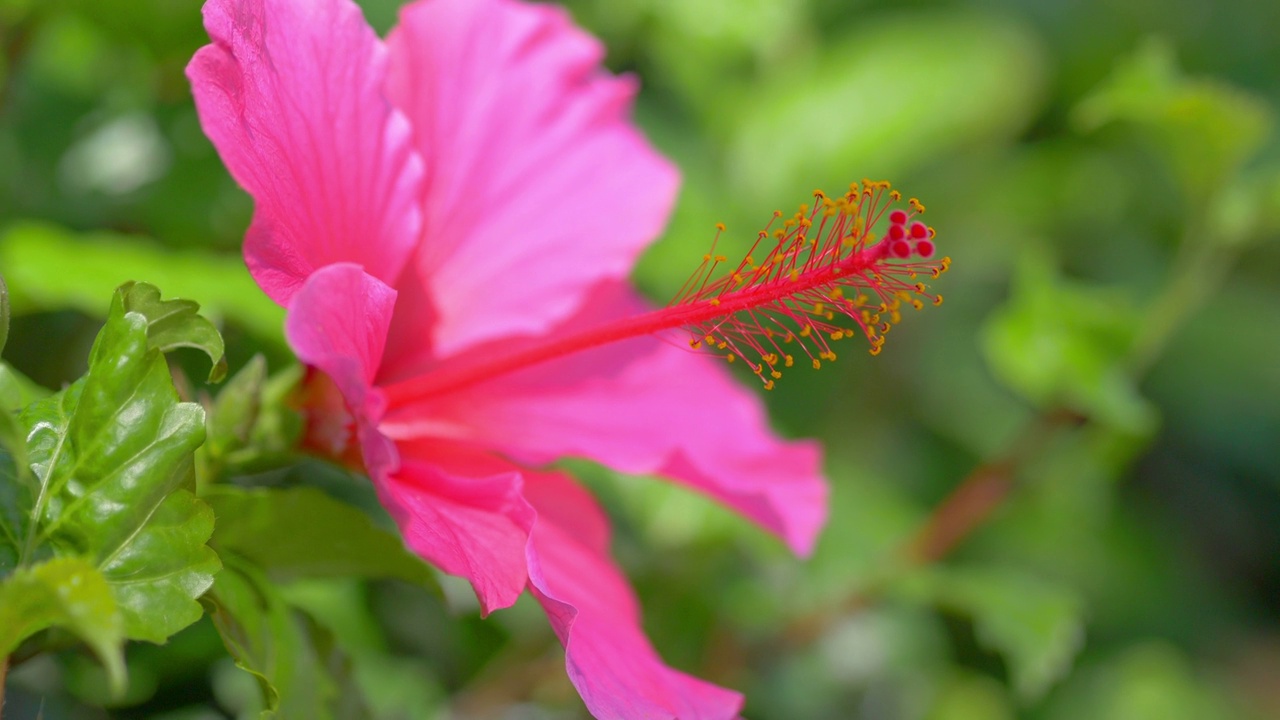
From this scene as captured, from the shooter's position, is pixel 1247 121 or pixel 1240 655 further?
pixel 1240 655

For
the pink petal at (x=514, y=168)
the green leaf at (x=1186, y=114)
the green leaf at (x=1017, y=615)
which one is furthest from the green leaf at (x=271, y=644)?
the green leaf at (x=1186, y=114)

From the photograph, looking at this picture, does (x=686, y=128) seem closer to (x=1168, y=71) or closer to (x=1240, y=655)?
(x=1168, y=71)

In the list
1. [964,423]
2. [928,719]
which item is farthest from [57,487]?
[964,423]

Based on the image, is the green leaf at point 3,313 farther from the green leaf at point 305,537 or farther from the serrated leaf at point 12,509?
the green leaf at point 305,537

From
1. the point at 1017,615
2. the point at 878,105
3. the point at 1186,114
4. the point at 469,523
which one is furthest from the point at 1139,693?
the point at 469,523

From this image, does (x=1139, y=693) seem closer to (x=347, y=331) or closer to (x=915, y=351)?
(x=915, y=351)
